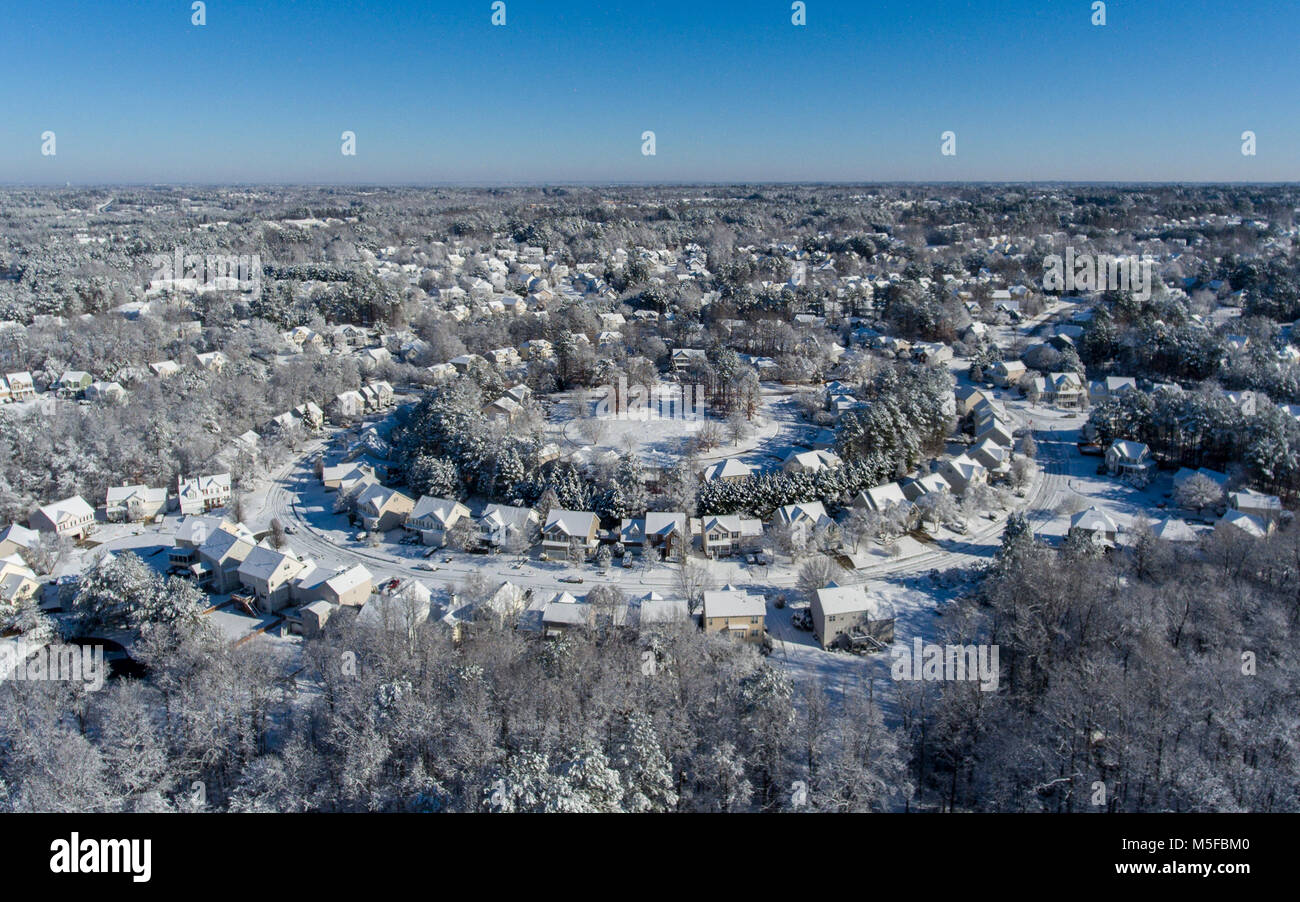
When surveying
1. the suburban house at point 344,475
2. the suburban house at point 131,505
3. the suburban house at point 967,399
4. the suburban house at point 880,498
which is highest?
the suburban house at point 967,399

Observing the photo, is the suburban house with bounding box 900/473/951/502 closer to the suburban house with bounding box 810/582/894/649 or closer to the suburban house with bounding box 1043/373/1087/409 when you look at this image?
the suburban house with bounding box 810/582/894/649

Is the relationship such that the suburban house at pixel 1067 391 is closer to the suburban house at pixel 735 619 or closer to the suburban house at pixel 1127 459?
the suburban house at pixel 1127 459

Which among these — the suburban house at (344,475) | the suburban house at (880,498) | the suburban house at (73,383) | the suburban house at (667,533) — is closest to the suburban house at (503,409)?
the suburban house at (344,475)

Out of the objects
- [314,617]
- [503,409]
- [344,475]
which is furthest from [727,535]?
[344,475]

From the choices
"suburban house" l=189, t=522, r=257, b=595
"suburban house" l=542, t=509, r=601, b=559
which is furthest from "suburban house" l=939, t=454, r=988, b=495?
"suburban house" l=189, t=522, r=257, b=595

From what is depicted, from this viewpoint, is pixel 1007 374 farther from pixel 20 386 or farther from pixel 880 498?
pixel 20 386
